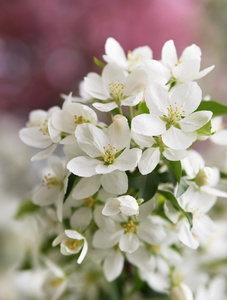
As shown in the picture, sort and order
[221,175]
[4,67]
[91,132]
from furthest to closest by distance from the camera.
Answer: [4,67], [221,175], [91,132]

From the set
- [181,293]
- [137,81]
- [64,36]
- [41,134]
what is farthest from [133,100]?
[64,36]

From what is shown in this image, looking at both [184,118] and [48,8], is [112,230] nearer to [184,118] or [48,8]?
[184,118]

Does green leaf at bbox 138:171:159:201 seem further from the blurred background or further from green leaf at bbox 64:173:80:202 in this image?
the blurred background

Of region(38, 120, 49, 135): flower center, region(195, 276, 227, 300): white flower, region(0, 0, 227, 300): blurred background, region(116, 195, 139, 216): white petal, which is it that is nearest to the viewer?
region(116, 195, 139, 216): white petal

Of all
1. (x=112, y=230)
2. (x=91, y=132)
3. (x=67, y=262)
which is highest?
(x=91, y=132)

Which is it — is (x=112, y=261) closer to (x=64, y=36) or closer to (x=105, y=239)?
(x=105, y=239)

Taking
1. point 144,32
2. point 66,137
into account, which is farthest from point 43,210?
point 144,32

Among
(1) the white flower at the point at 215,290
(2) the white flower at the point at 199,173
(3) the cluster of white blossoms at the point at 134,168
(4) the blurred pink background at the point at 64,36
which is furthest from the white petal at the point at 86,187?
(4) the blurred pink background at the point at 64,36

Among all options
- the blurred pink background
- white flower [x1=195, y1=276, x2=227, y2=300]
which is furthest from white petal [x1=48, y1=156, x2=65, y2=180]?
the blurred pink background
